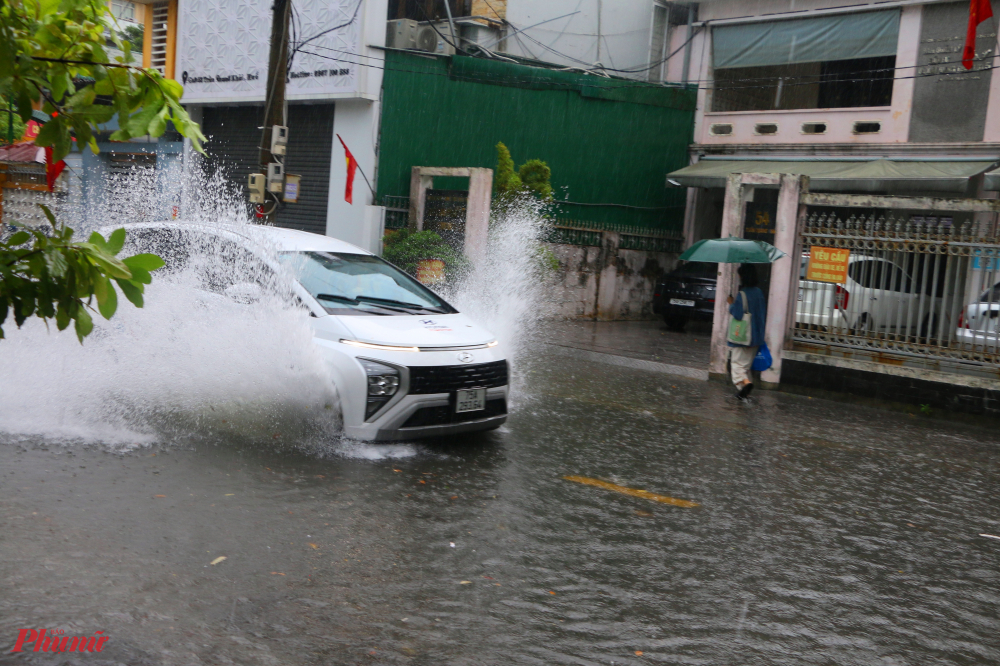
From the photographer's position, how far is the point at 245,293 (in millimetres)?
7148

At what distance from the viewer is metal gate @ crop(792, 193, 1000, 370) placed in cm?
1043

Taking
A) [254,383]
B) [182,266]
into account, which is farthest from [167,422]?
[182,266]

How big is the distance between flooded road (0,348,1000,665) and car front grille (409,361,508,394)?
542 millimetres

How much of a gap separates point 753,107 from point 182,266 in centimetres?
1880

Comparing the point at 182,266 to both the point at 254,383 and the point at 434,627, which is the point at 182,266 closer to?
the point at 254,383

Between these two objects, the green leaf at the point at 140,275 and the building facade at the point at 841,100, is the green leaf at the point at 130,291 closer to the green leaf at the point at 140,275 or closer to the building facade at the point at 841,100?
the green leaf at the point at 140,275

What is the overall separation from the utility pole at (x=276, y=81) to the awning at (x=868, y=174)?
28.3 ft

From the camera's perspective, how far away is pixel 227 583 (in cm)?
427

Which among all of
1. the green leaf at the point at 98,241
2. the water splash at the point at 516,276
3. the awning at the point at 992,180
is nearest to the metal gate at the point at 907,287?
the water splash at the point at 516,276

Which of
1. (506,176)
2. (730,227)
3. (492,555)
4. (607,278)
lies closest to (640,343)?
(607,278)

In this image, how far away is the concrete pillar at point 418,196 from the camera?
60.5 ft

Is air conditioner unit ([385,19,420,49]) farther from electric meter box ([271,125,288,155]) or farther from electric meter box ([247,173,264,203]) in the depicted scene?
electric meter box ([247,173,264,203])

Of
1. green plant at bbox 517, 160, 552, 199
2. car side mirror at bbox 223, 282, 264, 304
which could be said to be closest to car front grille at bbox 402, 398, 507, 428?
car side mirror at bbox 223, 282, 264, 304

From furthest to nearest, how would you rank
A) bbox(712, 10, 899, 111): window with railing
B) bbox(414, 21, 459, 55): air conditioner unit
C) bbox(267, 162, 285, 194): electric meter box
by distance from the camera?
bbox(712, 10, 899, 111): window with railing < bbox(414, 21, 459, 55): air conditioner unit < bbox(267, 162, 285, 194): electric meter box
